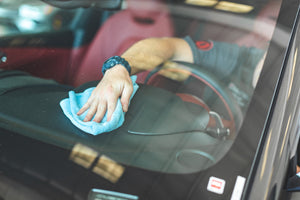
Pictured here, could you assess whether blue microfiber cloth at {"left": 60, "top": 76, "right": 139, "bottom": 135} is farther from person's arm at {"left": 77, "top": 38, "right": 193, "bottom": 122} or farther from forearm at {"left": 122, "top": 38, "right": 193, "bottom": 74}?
forearm at {"left": 122, "top": 38, "right": 193, "bottom": 74}

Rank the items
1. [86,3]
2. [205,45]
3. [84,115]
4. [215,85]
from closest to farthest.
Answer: [84,115], [215,85], [205,45], [86,3]

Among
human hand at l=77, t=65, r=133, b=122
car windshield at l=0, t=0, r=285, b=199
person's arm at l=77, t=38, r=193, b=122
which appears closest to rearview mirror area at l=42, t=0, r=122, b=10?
car windshield at l=0, t=0, r=285, b=199

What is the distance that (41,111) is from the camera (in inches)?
40.2

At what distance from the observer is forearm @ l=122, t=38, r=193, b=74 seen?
115cm

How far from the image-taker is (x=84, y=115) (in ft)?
3.23

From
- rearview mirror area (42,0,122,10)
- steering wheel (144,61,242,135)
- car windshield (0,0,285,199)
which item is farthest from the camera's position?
rearview mirror area (42,0,122,10)

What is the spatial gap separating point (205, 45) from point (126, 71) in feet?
1.06

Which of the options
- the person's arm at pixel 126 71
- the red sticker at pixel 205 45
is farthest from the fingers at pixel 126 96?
the red sticker at pixel 205 45

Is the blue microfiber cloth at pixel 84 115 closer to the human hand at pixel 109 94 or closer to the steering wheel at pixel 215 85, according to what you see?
the human hand at pixel 109 94

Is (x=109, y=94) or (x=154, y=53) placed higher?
(x=154, y=53)

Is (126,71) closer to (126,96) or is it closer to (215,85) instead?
(126,96)

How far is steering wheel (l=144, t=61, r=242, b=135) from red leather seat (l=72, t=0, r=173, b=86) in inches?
6.6

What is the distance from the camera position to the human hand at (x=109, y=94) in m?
0.98

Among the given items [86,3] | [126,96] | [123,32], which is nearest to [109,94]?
[126,96]
